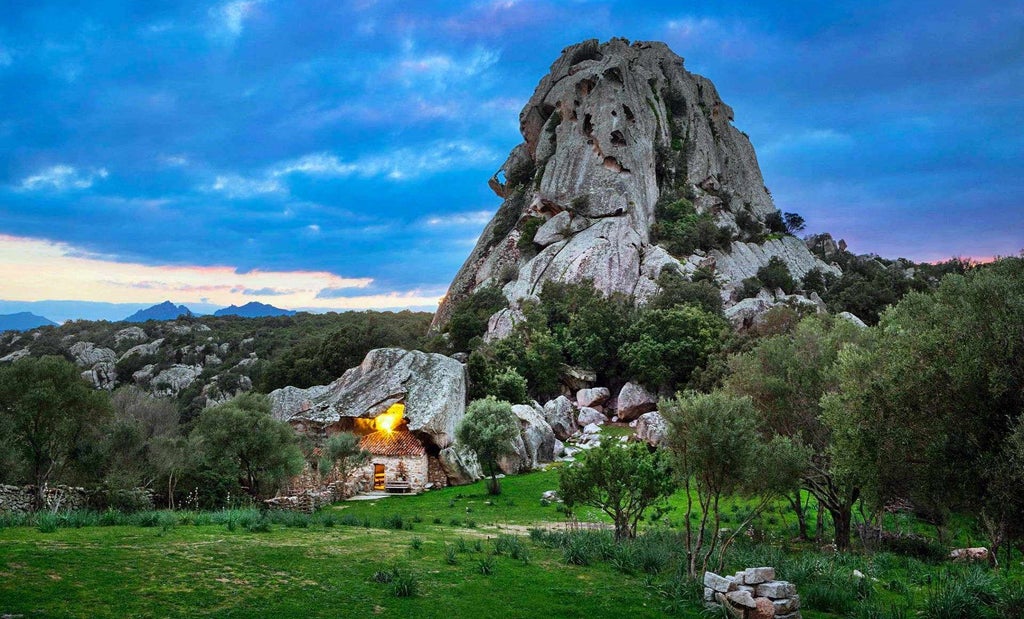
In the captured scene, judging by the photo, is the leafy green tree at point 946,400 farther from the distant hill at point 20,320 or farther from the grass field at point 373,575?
the distant hill at point 20,320

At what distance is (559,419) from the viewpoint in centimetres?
5541

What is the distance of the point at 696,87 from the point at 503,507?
377 ft

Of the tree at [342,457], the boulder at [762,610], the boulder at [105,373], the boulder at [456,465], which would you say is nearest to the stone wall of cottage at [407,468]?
the boulder at [456,465]

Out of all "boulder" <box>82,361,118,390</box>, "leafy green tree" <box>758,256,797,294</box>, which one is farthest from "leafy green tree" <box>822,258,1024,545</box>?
"boulder" <box>82,361,118,390</box>

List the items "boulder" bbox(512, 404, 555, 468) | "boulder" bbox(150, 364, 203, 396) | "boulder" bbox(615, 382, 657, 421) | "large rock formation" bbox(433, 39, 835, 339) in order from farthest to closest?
1. "boulder" bbox(150, 364, 203, 396)
2. "large rock formation" bbox(433, 39, 835, 339)
3. "boulder" bbox(615, 382, 657, 421)
4. "boulder" bbox(512, 404, 555, 468)

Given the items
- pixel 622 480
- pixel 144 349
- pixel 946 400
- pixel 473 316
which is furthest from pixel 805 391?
pixel 144 349

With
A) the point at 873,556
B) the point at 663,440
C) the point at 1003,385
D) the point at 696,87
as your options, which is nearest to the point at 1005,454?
the point at 1003,385

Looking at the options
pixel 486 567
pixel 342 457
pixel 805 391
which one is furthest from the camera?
pixel 342 457

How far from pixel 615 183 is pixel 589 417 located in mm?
47077

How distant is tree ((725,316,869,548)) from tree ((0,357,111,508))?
27.0 metres

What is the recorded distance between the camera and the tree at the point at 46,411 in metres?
22.8

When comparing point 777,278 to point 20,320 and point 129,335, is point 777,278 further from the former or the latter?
point 20,320

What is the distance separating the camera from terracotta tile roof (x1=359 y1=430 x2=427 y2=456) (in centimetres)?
4312

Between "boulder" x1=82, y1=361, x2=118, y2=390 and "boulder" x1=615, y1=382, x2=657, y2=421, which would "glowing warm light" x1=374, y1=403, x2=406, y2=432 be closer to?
"boulder" x1=615, y1=382, x2=657, y2=421
